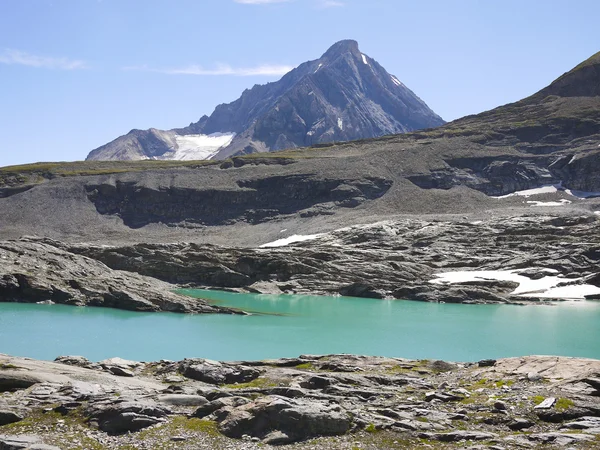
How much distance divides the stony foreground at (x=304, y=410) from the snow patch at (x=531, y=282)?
201ft

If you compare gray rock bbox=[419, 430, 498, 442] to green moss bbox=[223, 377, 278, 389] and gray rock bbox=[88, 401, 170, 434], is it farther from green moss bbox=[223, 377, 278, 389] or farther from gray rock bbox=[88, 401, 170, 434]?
green moss bbox=[223, 377, 278, 389]

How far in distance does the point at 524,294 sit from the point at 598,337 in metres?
29.5

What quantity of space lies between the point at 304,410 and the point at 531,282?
74.7m

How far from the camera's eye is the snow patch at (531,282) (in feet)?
265

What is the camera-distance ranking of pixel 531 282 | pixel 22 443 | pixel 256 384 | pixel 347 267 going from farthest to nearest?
pixel 347 267, pixel 531 282, pixel 256 384, pixel 22 443

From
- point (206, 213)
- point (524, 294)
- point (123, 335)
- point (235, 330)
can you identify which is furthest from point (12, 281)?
point (206, 213)

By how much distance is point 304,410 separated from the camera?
17.5 m

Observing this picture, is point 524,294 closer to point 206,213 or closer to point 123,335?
point 123,335

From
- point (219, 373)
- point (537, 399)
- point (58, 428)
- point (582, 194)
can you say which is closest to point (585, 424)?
point (537, 399)

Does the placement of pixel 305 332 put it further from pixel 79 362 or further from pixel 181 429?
pixel 181 429

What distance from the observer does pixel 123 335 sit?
47.8 meters

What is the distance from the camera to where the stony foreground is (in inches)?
639

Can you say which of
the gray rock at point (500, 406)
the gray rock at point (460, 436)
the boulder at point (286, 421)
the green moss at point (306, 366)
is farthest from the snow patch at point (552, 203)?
the boulder at point (286, 421)

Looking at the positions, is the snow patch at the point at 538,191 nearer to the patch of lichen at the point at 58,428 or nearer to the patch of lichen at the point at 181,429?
the patch of lichen at the point at 181,429
